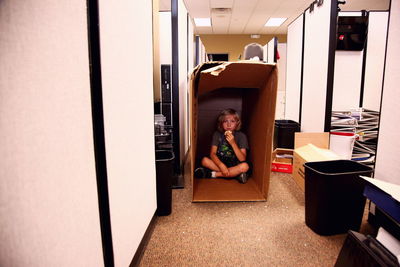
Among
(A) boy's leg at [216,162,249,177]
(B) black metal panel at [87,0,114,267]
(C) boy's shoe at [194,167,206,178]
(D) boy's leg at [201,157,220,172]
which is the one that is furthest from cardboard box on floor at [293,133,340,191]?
(B) black metal panel at [87,0,114,267]

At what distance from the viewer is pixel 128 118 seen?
102 cm

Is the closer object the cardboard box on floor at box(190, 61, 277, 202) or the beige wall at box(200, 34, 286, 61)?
the cardboard box on floor at box(190, 61, 277, 202)

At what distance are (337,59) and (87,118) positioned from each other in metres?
2.51

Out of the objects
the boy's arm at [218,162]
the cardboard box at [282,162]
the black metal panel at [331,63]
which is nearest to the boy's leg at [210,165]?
the boy's arm at [218,162]

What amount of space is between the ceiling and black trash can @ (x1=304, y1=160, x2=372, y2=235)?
5.38 metres

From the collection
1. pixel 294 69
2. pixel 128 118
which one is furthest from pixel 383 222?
pixel 294 69

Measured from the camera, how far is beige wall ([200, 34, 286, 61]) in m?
9.17

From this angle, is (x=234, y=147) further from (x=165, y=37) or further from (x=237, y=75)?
(x=165, y=37)

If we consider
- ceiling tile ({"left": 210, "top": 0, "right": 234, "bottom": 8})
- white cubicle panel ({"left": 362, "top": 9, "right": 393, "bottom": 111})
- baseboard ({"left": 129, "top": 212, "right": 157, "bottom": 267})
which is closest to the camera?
baseboard ({"left": 129, "top": 212, "right": 157, "bottom": 267})

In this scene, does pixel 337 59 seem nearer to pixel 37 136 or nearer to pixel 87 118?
pixel 87 118

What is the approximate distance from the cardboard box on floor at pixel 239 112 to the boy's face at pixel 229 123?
6.4 inches

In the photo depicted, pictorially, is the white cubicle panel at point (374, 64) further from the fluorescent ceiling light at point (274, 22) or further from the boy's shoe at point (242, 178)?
the fluorescent ceiling light at point (274, 22)

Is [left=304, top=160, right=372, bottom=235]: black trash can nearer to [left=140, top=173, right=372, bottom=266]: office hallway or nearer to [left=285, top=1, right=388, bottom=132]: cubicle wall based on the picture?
[left=140, top=173, right=372, bottom=266]: office hallway

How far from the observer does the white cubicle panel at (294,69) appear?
8.91ft
